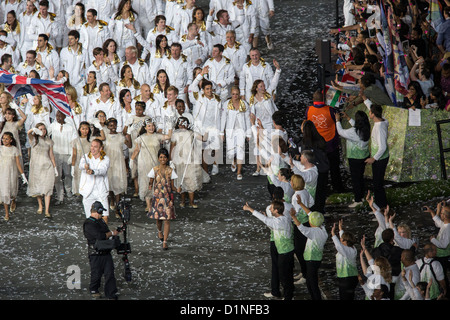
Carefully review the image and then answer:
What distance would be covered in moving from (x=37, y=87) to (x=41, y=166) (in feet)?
5.21

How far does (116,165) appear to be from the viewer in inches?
621

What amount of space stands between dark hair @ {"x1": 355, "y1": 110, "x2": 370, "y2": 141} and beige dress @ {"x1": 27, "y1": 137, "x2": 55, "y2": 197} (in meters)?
4.98

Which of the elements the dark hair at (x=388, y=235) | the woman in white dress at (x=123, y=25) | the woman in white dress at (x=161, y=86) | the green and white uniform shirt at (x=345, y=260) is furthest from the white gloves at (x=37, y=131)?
the dark hair at (x=388, y=235)

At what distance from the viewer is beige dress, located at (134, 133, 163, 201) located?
15680 millimetres

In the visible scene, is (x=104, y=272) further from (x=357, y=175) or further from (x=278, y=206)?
(x=357, y=175)

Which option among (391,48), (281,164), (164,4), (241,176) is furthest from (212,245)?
(164,4)

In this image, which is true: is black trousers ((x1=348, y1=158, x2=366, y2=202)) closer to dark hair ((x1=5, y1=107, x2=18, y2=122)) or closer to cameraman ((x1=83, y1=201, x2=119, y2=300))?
cameraman ((x1=83, y1=201, x2=119, y2=300))

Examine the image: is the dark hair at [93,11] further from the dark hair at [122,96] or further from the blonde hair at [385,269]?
the blonde hair at [385,269]

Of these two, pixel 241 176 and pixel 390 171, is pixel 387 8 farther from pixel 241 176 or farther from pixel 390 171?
pixel 241 176

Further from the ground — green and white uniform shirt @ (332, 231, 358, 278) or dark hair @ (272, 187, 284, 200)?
dark hair @ (272, 187, 284, 200)

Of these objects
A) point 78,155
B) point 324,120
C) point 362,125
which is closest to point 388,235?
point 362,125

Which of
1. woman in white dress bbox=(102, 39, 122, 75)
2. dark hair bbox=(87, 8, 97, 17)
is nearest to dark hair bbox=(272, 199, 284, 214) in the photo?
woman in white dress bbox=(102, 39, 122, 75)

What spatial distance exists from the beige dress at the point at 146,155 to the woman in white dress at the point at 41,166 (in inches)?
56.1

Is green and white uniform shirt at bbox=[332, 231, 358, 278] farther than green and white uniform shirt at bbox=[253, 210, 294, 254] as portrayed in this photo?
No
